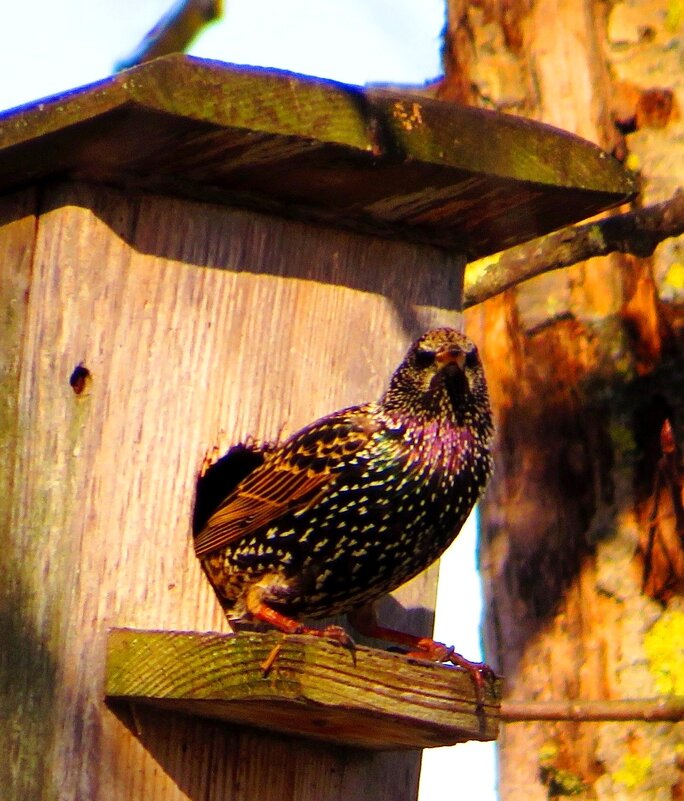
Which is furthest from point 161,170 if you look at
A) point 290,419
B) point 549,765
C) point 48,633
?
point 549,765

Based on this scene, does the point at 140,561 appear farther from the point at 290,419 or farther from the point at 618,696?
the point at 618,696

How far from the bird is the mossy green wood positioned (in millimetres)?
216

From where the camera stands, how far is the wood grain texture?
3338 millimetres

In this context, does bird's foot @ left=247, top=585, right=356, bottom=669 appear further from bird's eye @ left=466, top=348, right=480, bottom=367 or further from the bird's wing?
bird's eye @ left=466, top=348, right=480, bottom=367

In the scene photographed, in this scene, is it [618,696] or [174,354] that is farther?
[618,696]

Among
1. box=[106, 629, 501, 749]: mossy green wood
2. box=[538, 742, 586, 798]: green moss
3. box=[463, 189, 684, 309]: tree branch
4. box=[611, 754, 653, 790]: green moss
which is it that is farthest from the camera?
box=[538, 742, 586, 798]: green moss

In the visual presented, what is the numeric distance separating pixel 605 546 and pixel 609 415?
0.36 meters

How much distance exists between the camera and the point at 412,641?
3.77 metres

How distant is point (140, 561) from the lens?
137 inches

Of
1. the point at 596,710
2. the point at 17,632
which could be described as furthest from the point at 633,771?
the point at 17,632

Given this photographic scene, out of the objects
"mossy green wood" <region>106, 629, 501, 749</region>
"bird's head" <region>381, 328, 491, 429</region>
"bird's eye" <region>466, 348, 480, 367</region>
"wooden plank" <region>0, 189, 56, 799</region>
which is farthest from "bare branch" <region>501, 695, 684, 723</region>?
"wooden plank" <region>0, 189, 56, 799</region>

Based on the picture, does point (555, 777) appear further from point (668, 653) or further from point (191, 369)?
point (191, 369)

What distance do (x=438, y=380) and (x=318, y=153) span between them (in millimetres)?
576

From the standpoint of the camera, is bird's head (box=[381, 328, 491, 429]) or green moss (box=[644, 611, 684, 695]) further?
green moss (box=[644, 611, 684, 695])
